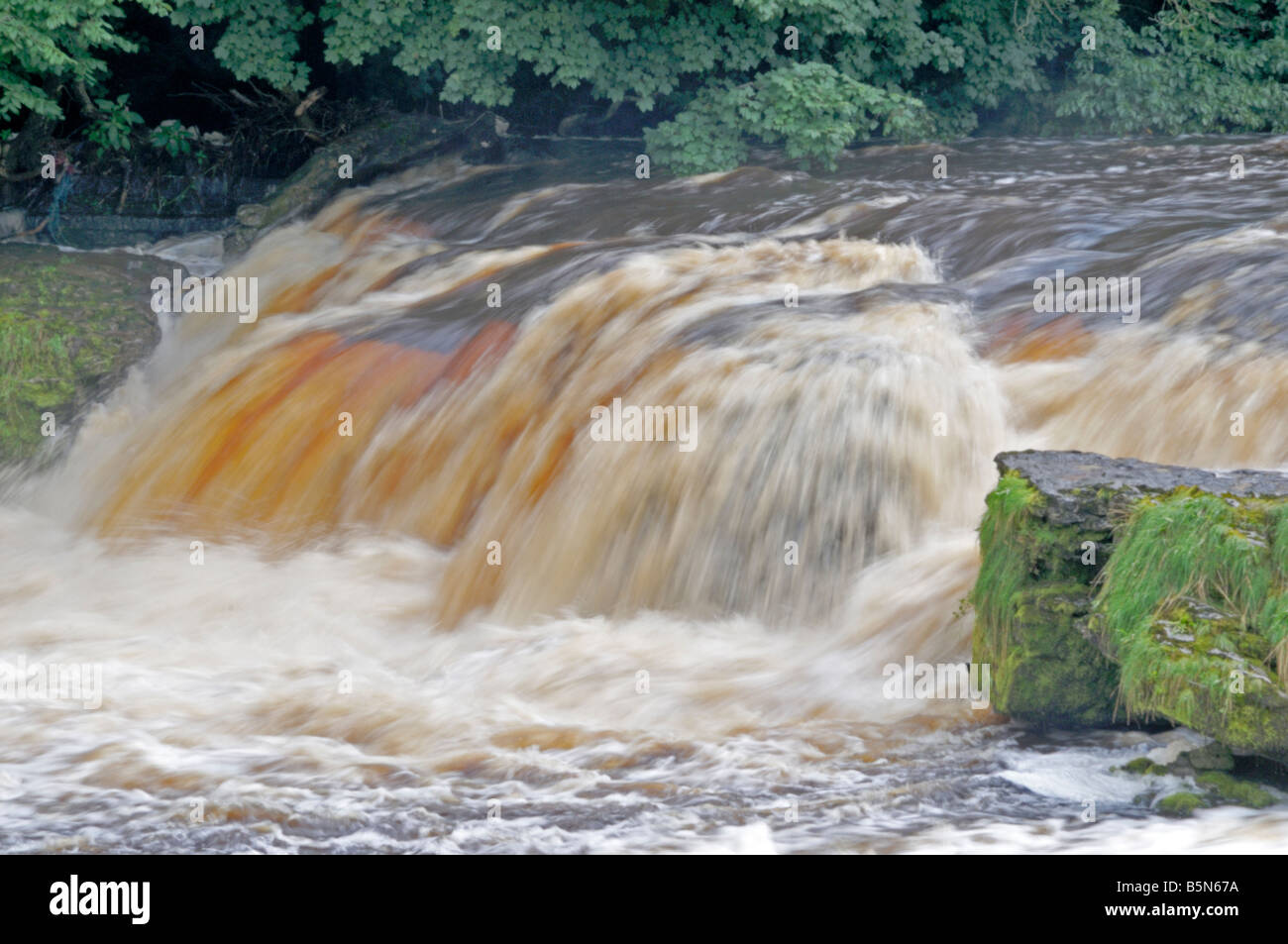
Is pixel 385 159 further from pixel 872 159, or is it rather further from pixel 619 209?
pixel 872 159

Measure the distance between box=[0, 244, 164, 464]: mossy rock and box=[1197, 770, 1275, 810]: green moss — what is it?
8.11m

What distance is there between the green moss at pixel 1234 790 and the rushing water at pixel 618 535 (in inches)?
4.2

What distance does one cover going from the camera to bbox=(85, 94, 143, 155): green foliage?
548 inches

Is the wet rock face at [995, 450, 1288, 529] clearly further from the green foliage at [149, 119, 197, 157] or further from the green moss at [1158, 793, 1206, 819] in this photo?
the green foliage at [149, 119, 197, 157]

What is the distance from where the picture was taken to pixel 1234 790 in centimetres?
446

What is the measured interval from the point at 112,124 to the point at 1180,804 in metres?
12.6

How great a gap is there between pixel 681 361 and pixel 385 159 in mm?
7517

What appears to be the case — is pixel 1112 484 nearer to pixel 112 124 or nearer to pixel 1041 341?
pixel 1041 341

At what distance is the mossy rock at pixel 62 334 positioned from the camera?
10.0m

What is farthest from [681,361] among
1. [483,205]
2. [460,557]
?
[483,205]

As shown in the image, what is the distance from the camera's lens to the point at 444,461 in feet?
26.3

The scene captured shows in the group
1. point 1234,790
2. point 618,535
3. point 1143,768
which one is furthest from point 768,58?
point 1234,790

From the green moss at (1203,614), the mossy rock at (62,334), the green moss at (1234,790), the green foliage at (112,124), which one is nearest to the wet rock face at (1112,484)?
the green moss at (1203,614)

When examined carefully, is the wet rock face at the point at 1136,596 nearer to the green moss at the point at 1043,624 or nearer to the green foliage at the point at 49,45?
the green moss at the point at 1043,624
